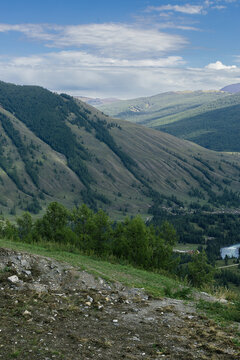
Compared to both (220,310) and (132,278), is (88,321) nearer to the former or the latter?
(220,310)

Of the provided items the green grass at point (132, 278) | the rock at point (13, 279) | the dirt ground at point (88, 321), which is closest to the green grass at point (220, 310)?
the dirt ground at point (88, 321)

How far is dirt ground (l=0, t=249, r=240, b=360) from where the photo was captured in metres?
17.3

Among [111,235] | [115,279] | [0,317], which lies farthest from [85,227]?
[0,317]

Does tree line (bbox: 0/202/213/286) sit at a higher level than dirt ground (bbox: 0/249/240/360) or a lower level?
lower

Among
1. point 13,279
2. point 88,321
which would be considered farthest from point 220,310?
point 13,279

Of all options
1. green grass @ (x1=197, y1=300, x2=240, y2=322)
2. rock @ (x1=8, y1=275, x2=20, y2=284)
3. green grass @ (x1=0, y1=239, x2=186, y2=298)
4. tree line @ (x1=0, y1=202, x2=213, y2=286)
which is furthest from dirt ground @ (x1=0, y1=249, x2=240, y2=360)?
tree line @ (x1=0, y1=202, x2=213, y2=286)

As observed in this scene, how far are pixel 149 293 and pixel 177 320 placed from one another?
5.78 m

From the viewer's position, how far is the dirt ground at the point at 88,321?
1733 centimetres

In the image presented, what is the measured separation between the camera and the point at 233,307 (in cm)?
2636

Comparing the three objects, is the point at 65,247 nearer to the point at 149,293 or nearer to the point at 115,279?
the point at 115,279

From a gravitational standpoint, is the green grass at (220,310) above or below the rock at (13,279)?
below

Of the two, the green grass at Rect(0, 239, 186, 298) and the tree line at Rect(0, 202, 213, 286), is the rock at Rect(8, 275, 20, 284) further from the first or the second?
the tree line at Rect(0, 202, 213, 286)

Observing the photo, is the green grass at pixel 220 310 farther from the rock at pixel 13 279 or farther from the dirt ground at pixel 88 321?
the rock at pixel 13 279

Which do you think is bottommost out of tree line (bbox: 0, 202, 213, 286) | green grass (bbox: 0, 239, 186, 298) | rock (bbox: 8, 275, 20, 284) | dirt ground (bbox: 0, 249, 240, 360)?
tree line (bbox: 0, 202, 213, 286)
